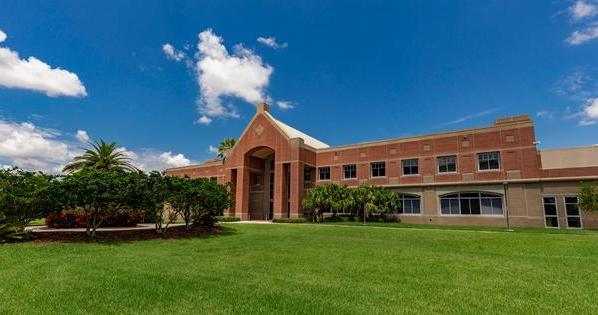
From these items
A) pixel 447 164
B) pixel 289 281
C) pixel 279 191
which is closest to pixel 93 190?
pixel 289 281

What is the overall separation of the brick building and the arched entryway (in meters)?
0.14

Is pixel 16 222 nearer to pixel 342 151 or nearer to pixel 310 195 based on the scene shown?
pixel 310 195

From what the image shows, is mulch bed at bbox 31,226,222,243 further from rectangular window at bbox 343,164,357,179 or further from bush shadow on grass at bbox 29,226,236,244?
rectangular window at bbox 343,164,357,179

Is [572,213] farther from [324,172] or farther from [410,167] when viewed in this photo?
[324,172]

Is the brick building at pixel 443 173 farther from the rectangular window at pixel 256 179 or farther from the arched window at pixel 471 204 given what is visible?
the rectangular window at pixel 256 179

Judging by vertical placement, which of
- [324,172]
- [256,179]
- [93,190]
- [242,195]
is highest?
[324,172]

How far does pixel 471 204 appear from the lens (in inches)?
1215

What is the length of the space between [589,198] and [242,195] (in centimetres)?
3295

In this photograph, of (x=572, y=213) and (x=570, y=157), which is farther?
(x=570, y=157)

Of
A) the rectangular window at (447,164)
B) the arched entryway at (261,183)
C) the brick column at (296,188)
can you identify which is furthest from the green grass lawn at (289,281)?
the arched entryway at (261,183)

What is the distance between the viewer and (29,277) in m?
8.12

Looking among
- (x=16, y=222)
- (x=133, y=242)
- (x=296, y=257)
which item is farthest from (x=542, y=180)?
(x=16, y=222)

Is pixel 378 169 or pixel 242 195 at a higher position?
pixel 378 169

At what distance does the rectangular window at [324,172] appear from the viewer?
4000 cm
